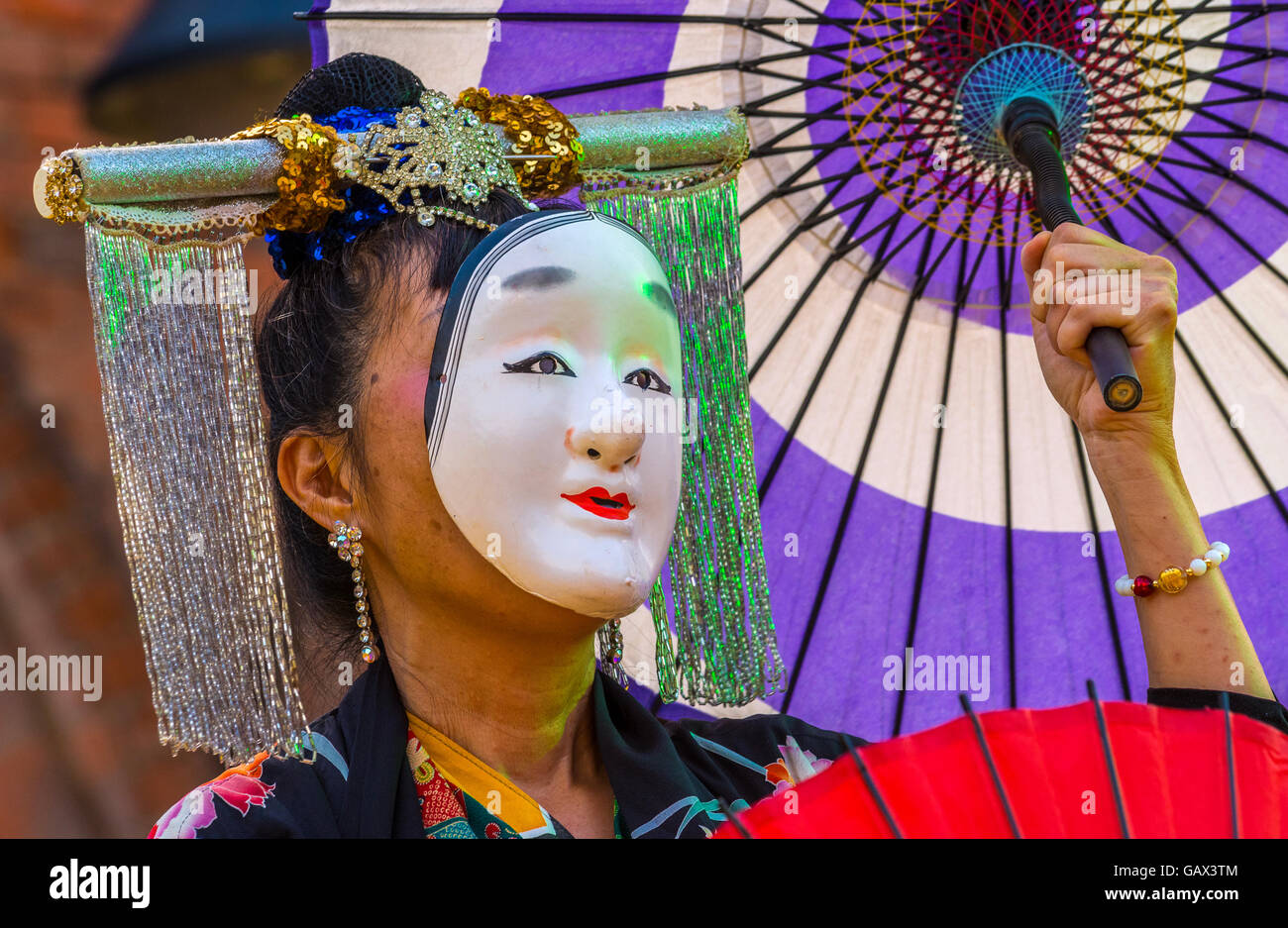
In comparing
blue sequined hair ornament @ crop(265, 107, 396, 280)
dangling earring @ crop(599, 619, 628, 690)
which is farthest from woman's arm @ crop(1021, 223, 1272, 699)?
blue sequined hair ornament @ crop(265, 107, 396, 280)

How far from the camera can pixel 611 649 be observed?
1.84 metres

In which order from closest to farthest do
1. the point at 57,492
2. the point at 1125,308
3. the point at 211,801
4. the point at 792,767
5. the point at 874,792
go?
the point at 874,792, the point at 211,801, the point at 1125,308, the point at 792,767, the point at 57,492

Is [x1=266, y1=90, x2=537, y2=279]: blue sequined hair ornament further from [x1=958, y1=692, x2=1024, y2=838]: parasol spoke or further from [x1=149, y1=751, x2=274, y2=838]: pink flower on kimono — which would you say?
[x1=958, y1=692, x2=1024, y2=838]: parasol spoke

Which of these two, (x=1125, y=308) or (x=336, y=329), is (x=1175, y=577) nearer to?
(x=1125, y=308)

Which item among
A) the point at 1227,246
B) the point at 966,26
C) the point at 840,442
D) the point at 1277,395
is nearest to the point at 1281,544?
the point at 1277,395

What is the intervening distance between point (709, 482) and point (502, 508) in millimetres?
507

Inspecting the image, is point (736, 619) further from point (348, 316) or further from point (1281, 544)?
point (1281, 544)

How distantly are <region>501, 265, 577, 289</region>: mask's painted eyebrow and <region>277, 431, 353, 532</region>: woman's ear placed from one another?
31 centimetres

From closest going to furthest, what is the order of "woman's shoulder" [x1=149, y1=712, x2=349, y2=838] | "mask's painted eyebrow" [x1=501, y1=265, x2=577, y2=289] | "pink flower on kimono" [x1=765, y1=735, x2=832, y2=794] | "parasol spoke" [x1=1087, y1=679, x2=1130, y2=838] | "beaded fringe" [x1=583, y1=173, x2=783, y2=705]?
"parasol spoke" [x1=1087, y1=679, x2=1130, y2=838] < "woman's shoulder" [x1=149, y1=712, x2=349, y2=838] < "mask's painted eyebrow" [x1=501, y1=265, x2=577, y2=289] < "pink flower on kimono" [x1=765, y1=735, x2=832, y2=794] < "beaded fringe" [x1=583, y1=173, x2=783, y2=705]

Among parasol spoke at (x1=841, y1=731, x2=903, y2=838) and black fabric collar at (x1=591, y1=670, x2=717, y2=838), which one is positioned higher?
black fabric collar at (x1=591, y1=670, x2=717, y2=838)

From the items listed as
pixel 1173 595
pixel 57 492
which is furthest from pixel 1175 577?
pixel 57 492

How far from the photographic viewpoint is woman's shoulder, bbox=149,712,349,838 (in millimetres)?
1435

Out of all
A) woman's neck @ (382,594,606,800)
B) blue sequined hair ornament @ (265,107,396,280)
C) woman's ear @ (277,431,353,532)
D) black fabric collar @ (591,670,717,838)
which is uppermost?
blue sequined hair ornament @ (265,107,396,280)

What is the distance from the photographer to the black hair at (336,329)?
64.3 inches
